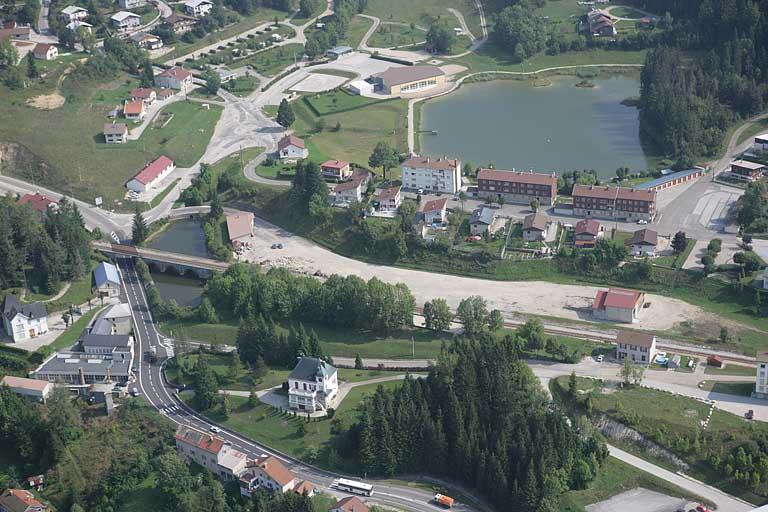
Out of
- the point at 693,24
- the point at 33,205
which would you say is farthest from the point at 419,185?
the point at 693,24

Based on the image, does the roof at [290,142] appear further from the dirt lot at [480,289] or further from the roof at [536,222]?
the roof at [536,222]

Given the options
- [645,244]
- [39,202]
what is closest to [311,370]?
[645,244]

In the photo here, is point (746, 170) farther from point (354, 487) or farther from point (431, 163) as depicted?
point (354, 487)

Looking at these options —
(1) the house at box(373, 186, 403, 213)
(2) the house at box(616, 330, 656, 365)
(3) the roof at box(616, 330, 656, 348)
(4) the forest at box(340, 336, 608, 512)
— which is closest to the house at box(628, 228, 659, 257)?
(3) the roof at box(616, 330, 656, 348)

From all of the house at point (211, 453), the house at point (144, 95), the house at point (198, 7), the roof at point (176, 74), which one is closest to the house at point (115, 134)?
the house at point (144, 95)

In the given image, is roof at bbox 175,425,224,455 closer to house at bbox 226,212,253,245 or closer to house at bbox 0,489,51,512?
house at bbox 0,489,51,512
